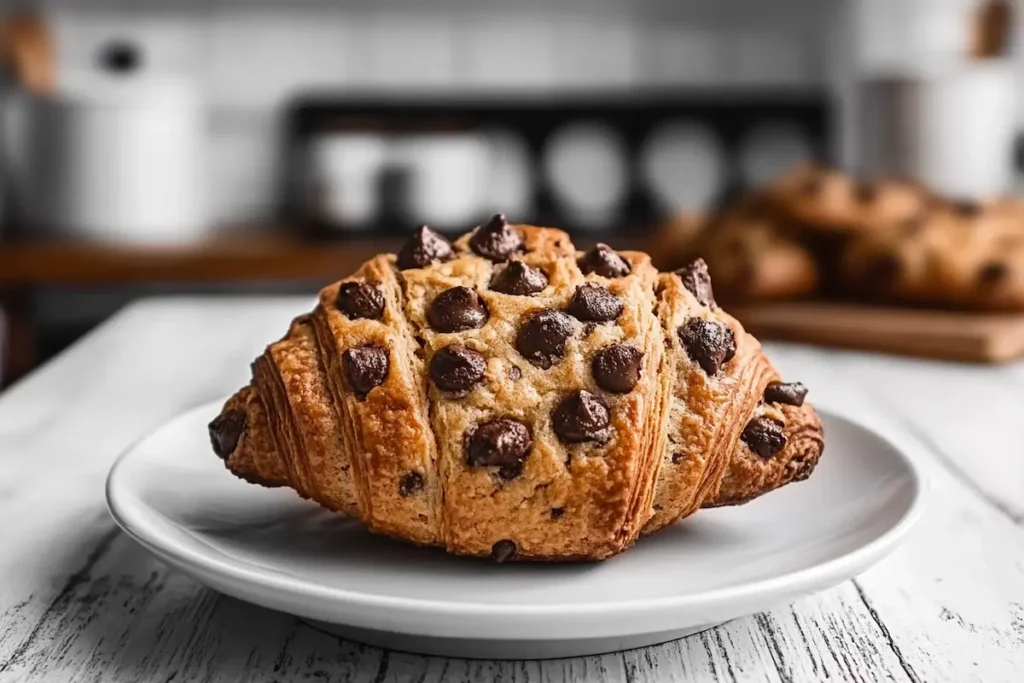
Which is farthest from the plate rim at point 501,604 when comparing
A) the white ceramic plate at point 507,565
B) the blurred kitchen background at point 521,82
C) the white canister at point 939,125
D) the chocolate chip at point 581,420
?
the blurred kitchen background at point 521,82

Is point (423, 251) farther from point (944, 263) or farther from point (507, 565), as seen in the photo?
point (944, 263)

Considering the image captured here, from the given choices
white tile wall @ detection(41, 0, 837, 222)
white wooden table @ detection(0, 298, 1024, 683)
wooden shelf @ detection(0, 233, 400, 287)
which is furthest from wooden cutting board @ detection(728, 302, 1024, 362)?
white tile wall @ detection(41, 0, 837, 222)

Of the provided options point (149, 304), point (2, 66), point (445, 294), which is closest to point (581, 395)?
point (445, 294)

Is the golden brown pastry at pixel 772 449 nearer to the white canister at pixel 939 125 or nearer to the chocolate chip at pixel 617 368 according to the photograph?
the chocolate chip at pixel 617 368

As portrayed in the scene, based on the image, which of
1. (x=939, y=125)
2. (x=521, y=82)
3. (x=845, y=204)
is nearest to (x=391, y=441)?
(x=845, y=204)

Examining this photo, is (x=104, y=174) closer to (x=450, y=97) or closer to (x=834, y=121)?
(x=450, y=97)
